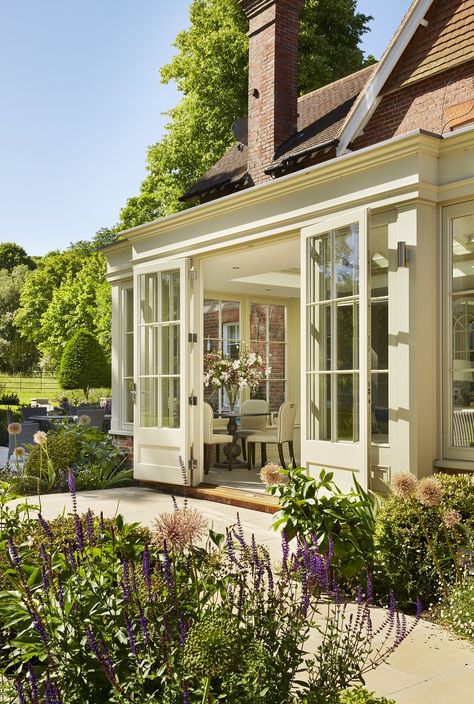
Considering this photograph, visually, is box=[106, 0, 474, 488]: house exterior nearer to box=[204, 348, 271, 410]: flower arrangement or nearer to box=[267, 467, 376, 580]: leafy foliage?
box=[267, 467, 376, 580]: leafy foliage

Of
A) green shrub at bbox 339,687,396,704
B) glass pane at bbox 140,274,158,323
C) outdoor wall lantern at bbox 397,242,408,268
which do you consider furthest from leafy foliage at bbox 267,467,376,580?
glass pane at bbox 140,274,158,323

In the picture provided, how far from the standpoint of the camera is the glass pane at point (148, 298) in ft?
27.2

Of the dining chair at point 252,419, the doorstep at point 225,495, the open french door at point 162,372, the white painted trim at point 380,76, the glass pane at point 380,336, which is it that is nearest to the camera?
the glass pane at point 380,336

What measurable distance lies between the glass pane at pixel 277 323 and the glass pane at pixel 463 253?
7.27 metres

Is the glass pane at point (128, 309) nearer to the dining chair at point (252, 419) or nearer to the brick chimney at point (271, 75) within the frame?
the dining chair at point (252, 419)

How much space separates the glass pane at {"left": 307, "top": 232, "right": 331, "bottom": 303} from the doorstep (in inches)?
79.0

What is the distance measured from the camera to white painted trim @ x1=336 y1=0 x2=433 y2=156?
908cm

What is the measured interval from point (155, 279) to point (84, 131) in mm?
15443

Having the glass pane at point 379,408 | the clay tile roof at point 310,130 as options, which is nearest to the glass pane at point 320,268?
the glass pane at point 379,408

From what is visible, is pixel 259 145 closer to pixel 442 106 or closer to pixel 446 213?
pixel 442 106

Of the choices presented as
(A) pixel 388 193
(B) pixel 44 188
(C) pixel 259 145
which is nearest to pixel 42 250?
(B) pixel 44 188

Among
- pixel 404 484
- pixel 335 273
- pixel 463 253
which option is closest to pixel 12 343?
pixel 335 273

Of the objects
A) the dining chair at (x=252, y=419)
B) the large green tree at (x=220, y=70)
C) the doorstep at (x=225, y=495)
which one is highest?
the large green tree at (x=220, y=70)

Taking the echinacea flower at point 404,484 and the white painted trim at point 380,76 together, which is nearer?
the echinacea flower at point 404,484
